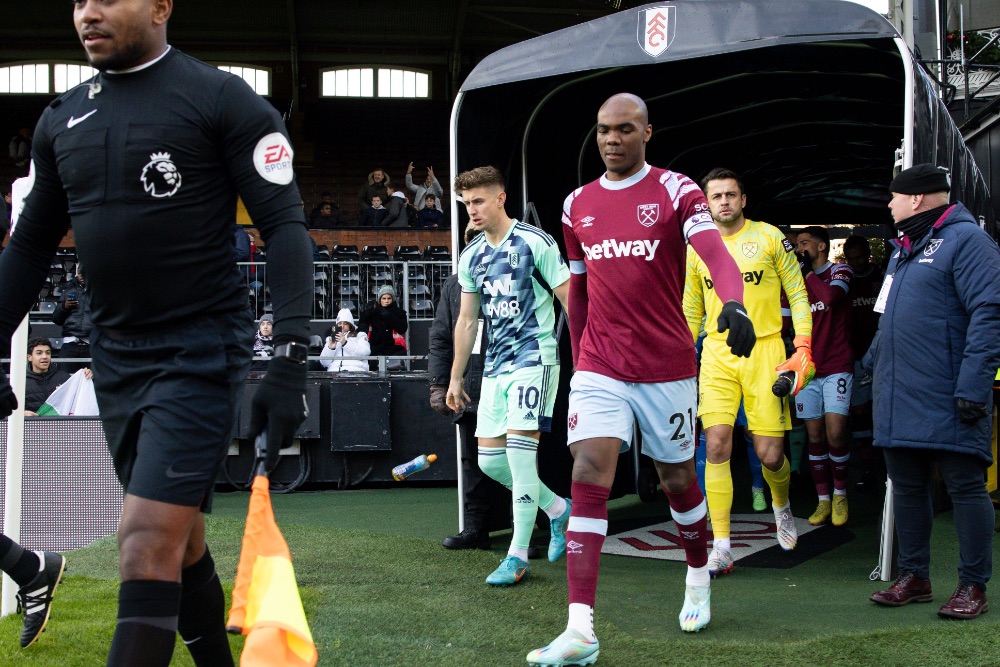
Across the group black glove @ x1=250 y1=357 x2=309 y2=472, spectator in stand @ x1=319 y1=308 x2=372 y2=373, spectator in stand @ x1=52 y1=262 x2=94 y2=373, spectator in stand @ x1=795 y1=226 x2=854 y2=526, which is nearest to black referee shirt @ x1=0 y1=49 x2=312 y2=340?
black glove @ x1=250 y1=357 x2=309 y2=472

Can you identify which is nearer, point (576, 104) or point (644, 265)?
point (644, 265)

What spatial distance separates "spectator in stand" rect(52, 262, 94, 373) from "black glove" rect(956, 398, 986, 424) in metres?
8.39

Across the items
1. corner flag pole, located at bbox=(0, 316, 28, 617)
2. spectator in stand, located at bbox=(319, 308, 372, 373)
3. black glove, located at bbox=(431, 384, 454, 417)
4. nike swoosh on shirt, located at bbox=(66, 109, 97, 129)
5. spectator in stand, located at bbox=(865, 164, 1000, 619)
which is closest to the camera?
nike swoosh on shirt, located at bbox=(66, 109, 97, 129)

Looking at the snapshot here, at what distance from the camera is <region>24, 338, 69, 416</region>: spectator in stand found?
31.0 ft

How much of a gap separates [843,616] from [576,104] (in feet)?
14.4

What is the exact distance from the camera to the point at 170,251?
2.85 meters

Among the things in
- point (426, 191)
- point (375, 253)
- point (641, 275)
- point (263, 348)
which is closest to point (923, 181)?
point (641, 275)

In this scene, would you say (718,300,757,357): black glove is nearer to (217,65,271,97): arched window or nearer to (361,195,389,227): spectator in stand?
(361,195,389,227): spectator in stand

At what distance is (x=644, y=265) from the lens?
448 cm

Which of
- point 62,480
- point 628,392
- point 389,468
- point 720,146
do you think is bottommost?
point 389,468

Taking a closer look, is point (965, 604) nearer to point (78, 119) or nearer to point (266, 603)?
point (266, 603)

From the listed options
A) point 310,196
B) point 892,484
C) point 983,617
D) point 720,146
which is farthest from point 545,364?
point 310,196

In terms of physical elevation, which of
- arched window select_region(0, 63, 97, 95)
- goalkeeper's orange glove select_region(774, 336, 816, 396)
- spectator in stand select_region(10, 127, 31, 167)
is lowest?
goalkeeper's orange glove select_region(774, 336, 816, 396)

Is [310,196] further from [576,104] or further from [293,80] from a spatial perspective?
[576,104]
